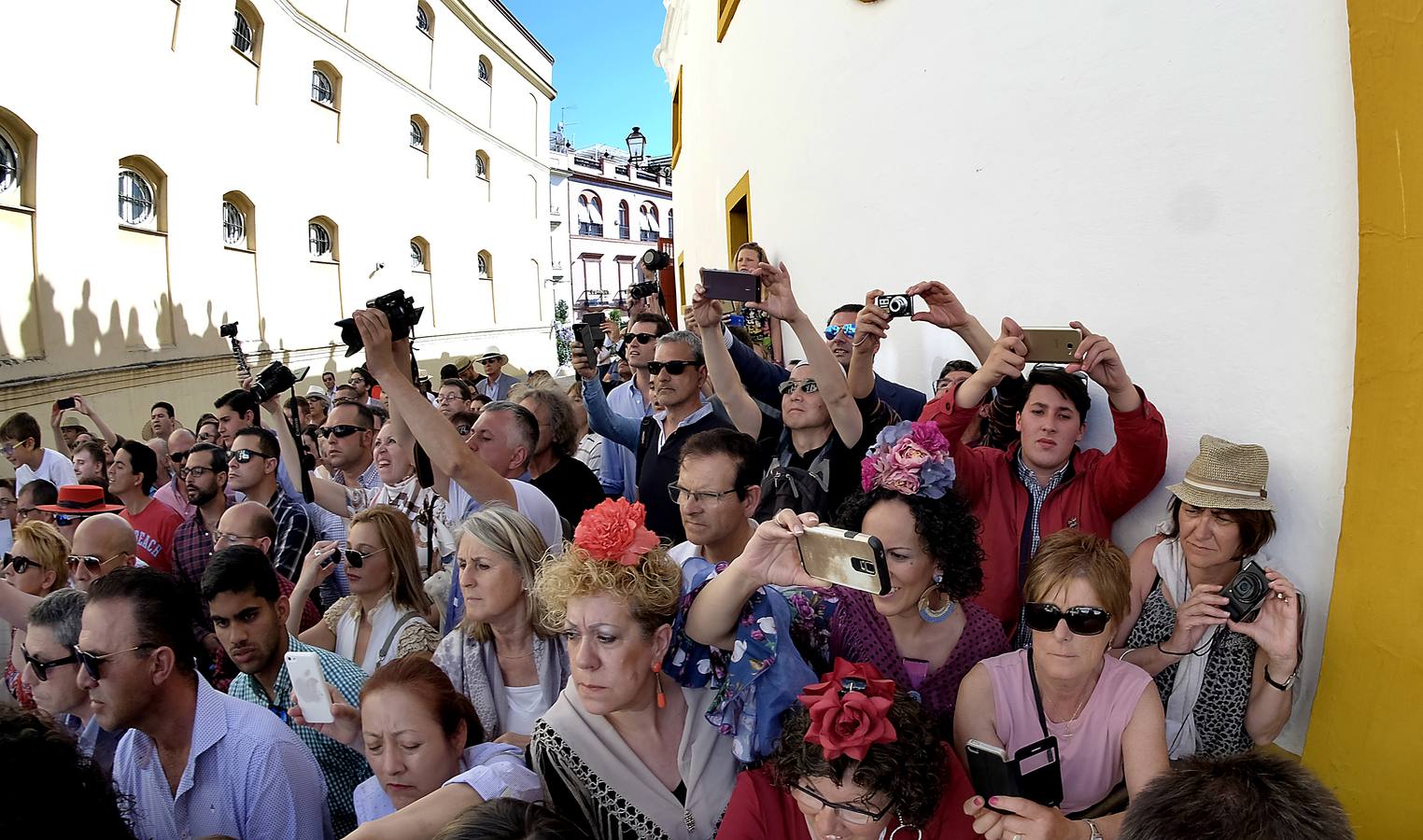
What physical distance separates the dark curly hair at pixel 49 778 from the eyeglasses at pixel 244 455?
3014 millimetres

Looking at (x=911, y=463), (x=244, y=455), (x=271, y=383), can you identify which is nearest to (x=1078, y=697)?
(x=911, y=463)

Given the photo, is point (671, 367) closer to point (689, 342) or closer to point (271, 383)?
point (689, 342)

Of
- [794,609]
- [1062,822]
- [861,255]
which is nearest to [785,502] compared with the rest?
[794,609]

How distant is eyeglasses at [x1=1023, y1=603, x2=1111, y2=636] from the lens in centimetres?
215

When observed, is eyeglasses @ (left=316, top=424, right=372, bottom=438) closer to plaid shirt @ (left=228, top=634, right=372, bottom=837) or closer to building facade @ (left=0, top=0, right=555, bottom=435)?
plaid shirt @ (left=228, top=634, right=372, bottom=837)

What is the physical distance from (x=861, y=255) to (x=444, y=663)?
399cm

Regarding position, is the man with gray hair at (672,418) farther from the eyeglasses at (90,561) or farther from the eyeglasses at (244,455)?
the eyeglasses at (90,561)

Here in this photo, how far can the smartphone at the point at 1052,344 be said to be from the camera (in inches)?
110

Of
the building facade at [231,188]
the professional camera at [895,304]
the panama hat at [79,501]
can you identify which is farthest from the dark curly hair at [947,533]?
the building facade at [231,188]

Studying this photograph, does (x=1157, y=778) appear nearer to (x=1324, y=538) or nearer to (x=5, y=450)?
(x=1324, y=538)

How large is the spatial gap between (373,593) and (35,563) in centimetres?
172

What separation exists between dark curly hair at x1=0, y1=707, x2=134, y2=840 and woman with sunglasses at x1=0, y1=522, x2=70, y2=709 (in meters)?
2.42

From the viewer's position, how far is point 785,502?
10.6 ft

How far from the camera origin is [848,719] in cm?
183
